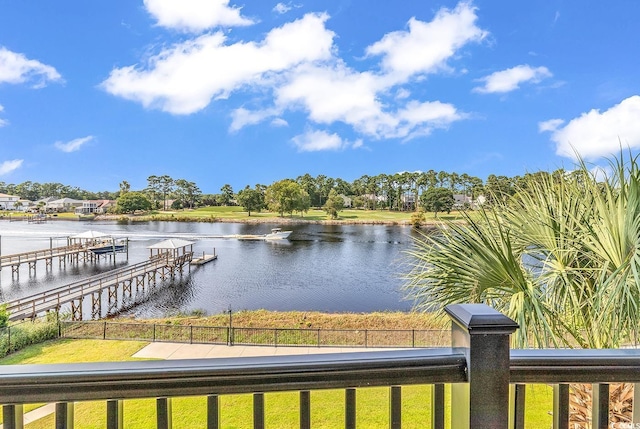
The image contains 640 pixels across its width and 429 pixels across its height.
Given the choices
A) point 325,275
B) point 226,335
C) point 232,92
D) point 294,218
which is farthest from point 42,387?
point 232,92

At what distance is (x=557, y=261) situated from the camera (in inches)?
98.6

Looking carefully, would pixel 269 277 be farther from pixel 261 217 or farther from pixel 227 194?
pixel 227 194

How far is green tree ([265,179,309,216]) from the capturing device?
4506 centimetres

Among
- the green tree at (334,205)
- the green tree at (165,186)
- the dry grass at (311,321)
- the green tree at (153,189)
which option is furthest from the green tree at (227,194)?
the dry grass at (311,321)

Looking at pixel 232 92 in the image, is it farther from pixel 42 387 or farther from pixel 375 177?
pixel 42 387

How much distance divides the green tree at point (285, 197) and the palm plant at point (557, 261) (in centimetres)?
4250

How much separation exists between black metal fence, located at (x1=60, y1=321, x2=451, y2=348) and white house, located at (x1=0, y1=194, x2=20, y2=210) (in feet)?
129

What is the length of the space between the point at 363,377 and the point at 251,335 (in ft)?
26.9

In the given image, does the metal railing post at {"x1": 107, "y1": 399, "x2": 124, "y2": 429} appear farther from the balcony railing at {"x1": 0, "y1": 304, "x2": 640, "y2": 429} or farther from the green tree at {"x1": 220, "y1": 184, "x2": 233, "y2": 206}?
the green tree at {"x1": 220, "y1": 184, "x2": 233, "y2": 206}

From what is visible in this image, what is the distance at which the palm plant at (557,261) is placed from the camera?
2.07m

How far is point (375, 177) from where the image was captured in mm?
55531

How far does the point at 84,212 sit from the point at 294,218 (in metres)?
28.0

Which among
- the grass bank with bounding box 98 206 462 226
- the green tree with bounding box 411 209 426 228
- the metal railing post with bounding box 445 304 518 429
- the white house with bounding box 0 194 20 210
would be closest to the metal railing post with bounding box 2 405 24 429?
the metal railing post with bounding box 445 304 518 429

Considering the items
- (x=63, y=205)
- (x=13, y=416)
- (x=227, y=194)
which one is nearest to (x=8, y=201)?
(x=63, y=205)
